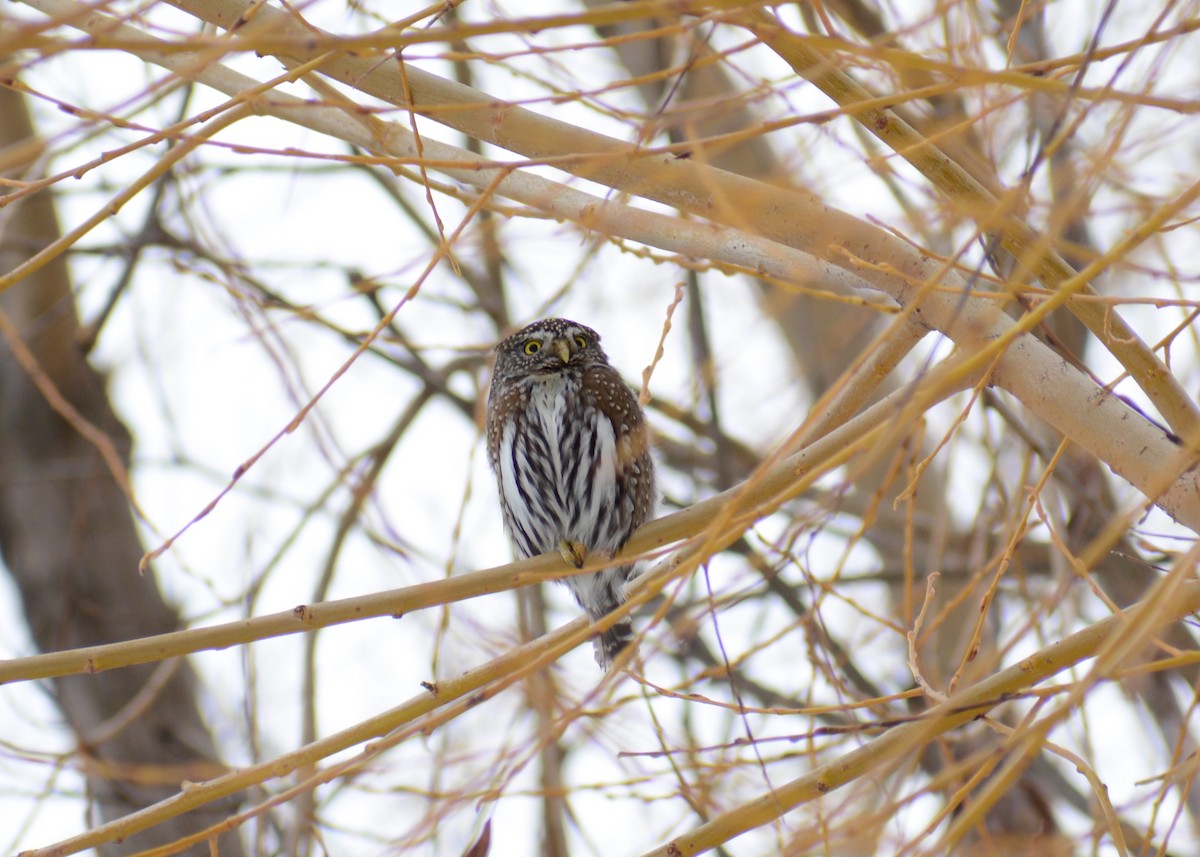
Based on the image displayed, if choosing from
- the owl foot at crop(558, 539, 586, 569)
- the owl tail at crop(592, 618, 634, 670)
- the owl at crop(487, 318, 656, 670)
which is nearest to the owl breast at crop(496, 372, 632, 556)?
the owl at crop(487, 318, 656, 670)

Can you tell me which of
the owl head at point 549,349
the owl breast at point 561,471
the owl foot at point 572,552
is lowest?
the owl foot at point 572,552

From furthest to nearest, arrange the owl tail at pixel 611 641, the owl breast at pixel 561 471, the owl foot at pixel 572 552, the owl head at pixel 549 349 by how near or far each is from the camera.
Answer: the owl head at pixel 549 349 < the owl tail at pixel 611 641 < the owl breast at pixel 561 471 < the owl foot at pixel 572 552

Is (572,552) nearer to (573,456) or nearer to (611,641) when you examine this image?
(573,456)

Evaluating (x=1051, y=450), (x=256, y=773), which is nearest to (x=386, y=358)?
(x=1051, y=450)

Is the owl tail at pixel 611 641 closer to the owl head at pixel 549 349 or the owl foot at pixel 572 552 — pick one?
the owl foot at pixel 572 552

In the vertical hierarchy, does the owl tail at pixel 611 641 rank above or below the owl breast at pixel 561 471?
below

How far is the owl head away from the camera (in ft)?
19.7

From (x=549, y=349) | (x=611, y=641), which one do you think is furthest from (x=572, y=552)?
(x=549, y=349)

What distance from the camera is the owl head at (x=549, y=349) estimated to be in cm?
600

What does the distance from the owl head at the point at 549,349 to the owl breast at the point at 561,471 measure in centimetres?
8

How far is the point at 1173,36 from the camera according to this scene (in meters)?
2.33

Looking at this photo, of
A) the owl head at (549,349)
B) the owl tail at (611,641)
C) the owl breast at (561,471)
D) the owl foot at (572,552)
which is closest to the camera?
the owl foot at (572,552)

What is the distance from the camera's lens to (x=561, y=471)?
5641mm

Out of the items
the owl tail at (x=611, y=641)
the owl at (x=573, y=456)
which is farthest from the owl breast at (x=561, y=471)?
the owl tail at (x=611, y=641)
